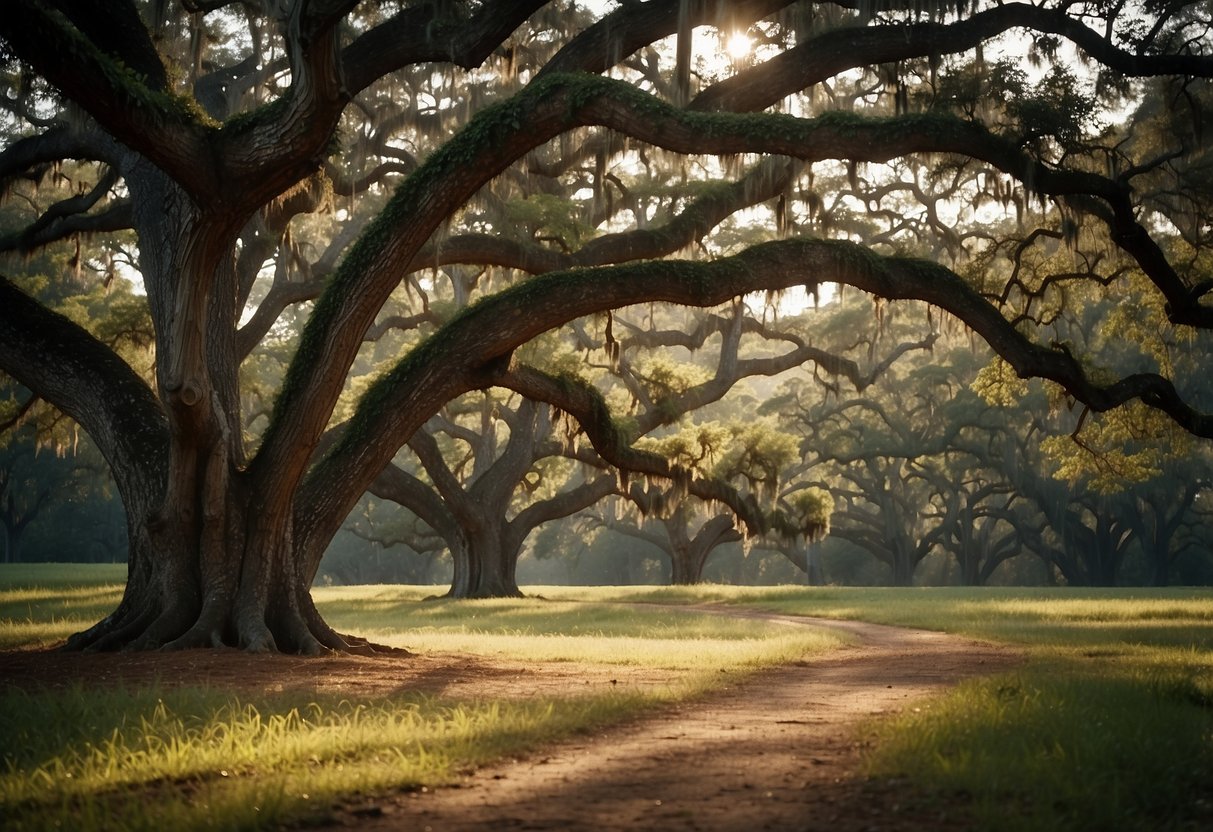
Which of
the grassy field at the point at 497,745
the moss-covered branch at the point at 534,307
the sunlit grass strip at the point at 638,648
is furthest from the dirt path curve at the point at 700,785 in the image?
the moss-covered branch at the point at 534,307

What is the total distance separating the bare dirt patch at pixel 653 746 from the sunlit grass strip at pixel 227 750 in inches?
9.8

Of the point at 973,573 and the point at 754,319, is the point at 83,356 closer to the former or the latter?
the point at 754,319

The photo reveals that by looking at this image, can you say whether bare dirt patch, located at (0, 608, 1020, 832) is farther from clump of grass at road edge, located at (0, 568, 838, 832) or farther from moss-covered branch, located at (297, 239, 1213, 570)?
moss-covered branch, located at (297, 239, 1213, 570)

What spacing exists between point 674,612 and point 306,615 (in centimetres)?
1241

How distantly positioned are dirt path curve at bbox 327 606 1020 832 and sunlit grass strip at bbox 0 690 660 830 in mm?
263

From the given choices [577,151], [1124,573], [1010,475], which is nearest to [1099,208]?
[577,151]

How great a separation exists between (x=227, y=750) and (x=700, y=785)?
2.41 m

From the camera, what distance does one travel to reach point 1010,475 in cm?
4691

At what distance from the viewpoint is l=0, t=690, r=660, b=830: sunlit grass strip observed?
4738mm

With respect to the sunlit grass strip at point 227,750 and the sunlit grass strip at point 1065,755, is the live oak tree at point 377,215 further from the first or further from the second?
the sunlit grass strip at point 1065,755

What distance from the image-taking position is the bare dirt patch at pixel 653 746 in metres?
4.71

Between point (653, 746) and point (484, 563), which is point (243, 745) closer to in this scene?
point (653, 746)

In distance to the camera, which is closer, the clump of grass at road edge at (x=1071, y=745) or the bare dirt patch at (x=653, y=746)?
the bare dirt patch at (x=653, y=746)

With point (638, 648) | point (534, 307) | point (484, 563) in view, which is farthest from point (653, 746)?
point (484, 563)
